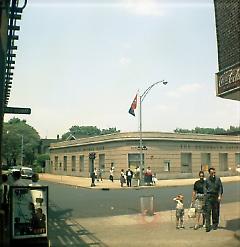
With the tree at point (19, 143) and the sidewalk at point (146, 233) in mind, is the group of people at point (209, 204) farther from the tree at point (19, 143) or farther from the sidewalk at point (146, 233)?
the tree at point (19, 143)

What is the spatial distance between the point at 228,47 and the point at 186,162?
34918mm

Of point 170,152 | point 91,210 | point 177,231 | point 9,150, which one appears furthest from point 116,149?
point 9,150

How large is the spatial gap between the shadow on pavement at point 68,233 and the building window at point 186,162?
34.5m

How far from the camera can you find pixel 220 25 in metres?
14.8

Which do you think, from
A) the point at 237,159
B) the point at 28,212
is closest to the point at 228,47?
the point at 28,212

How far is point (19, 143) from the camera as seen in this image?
87.1 meters

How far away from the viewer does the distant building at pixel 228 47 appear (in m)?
12.7

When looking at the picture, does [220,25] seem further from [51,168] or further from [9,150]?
[9,150]

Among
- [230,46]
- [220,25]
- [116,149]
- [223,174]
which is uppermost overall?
[220,25]

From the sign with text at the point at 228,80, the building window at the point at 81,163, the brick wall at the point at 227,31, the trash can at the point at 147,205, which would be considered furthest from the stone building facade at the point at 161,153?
the sign with text at the point at 228,80

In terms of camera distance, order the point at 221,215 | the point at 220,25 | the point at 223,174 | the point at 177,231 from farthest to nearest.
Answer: the point at 223,174
the point at 220,25
the point at 221,215
the point at 177,231

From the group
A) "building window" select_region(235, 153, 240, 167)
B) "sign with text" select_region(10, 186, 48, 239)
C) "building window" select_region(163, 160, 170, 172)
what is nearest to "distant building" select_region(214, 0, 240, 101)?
"sign with text" select_region(10, 186, 48, 239)

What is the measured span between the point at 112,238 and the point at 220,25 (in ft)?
30.9

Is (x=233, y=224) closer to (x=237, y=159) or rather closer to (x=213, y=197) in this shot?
(x=213, y=197)
